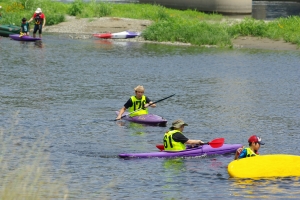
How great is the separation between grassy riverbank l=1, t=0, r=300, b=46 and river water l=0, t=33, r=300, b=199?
220cm

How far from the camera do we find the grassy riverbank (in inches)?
2089

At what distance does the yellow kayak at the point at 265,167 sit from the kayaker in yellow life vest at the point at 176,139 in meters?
1.91

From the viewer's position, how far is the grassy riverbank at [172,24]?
174 feet

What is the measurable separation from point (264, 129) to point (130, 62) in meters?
19.5

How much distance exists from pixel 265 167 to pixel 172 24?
1461 inches

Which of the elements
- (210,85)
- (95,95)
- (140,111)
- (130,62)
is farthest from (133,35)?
(140,111)

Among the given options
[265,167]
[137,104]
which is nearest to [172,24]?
[137,104]

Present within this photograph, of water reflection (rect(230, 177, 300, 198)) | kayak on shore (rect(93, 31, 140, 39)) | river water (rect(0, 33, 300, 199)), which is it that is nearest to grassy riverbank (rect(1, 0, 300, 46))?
kayak on shore (rect(93, 31, 140, 39))

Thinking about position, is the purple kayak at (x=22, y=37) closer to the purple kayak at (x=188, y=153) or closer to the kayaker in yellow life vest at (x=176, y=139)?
the purple kayak at (x=188, y=153)

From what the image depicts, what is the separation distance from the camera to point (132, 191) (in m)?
17.2

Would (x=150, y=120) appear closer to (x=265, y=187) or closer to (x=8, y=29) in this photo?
(x=265, y=187)

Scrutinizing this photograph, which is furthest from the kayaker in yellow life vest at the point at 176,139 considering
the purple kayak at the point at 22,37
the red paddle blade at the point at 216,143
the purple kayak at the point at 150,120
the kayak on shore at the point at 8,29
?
the kayak on shore at the point at 8,29

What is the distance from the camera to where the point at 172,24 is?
181 feet

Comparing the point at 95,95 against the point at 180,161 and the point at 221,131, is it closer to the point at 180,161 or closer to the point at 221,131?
the point at 221,131
